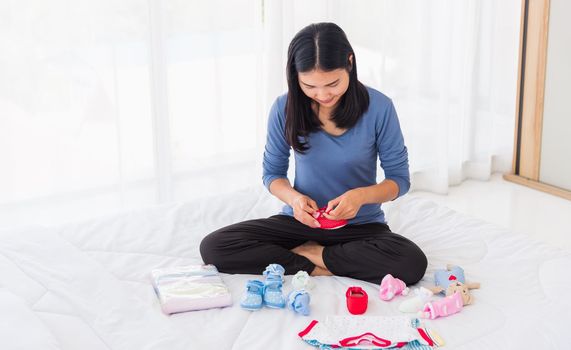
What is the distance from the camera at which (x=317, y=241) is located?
2.22 metres

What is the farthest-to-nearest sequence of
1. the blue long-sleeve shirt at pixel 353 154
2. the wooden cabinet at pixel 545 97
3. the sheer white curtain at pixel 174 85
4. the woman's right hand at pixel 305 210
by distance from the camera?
1. the wooden cabinet at pixel 545 97
2. the sheer white curtain at pixel 174 85
3. the blue long-sleeve shirt at pixel 353 154
4. the woman's right hand at pixel 305 210

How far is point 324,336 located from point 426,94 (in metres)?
1.86

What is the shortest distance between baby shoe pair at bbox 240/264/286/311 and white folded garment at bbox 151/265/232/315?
0.18ft

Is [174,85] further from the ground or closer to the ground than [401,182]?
A: further from the ground

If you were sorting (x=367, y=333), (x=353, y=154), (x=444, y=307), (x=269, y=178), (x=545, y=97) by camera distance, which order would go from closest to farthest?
(x=367, y=333) < (x=444, y=307) < (x=353, y=154) < (x=269, y=178) < (x=545, y=97)

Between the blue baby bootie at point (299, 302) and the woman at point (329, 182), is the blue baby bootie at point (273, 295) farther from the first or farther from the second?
the woman at point (329, 182)

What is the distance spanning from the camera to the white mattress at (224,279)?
5.65ft

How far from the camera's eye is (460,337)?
5.75 feet

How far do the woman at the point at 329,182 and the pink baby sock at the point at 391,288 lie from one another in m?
0.05

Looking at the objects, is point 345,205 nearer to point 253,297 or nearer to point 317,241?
point 317,241

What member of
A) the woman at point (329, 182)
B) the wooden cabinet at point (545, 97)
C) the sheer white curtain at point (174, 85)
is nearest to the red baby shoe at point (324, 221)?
the woman at point (329, 182)

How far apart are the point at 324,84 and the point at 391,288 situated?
558 mm

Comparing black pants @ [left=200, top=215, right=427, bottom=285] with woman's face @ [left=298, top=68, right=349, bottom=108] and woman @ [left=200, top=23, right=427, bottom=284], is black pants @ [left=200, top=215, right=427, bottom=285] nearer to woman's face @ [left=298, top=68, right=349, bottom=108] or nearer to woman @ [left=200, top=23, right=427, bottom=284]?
woman @ [left=200, top=23, right=427, bottom=284]

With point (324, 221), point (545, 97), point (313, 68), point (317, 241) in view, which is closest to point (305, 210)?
point (324, 221)
